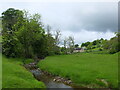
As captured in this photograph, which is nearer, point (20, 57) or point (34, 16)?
point (20, 57)

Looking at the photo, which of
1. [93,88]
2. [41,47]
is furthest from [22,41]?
[93,88]

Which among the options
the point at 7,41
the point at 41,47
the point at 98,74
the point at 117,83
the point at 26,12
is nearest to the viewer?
the point at 117,83

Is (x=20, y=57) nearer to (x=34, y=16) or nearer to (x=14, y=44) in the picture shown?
(x=14, y=44)

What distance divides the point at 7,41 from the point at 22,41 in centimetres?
617

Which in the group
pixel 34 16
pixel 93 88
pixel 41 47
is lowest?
pixel 93 88

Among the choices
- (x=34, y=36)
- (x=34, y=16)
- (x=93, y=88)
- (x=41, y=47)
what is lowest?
(x=93, y=88)

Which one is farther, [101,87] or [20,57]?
[20,57]

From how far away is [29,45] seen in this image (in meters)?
63.4

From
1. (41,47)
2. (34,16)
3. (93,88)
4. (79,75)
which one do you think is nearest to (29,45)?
(41,47)

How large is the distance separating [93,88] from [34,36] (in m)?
44.9

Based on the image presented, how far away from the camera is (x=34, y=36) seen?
6259 centimetres

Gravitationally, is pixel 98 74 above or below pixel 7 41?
below

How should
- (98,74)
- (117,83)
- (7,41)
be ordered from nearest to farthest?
1. (117,83)
2. (98,74)
3. (7,41)

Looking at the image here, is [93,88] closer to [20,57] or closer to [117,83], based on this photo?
[117,83]
